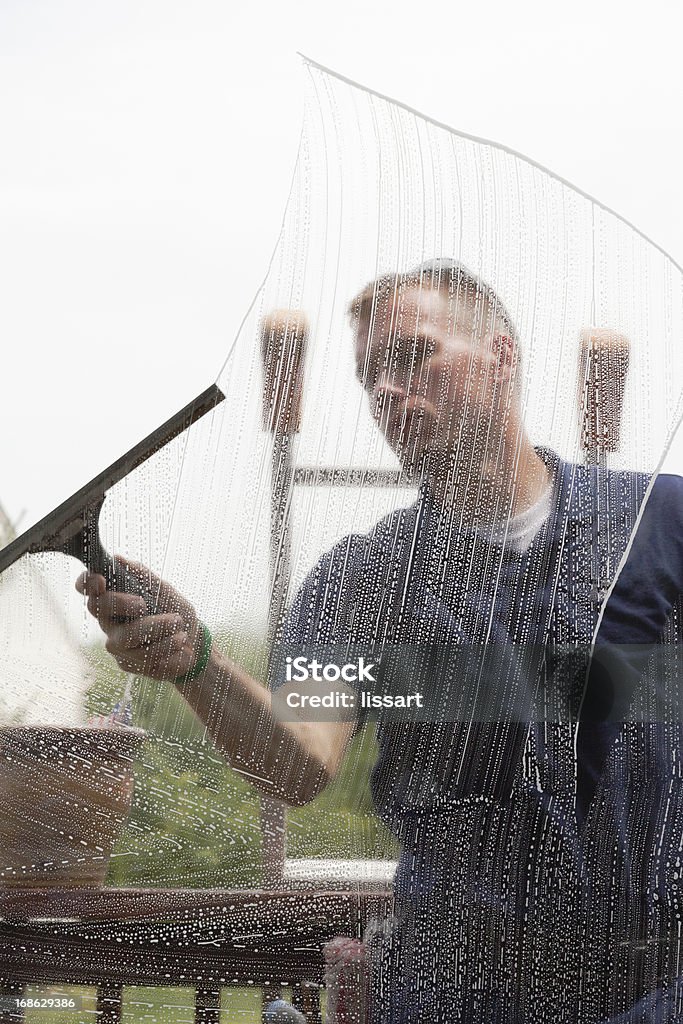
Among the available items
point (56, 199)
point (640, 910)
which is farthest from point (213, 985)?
point (56, 199)

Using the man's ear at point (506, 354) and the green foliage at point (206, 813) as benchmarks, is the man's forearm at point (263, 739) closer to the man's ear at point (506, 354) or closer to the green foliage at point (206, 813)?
the green foliage at point (206, 813)

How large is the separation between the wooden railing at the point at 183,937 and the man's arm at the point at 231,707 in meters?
0.14

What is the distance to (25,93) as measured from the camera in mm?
1330

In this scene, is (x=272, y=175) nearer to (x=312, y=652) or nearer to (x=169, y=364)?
(x=169, y=364)

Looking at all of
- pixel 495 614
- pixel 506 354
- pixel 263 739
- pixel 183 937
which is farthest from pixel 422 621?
pixel 183 937

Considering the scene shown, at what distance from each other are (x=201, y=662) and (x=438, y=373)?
0.47 metres

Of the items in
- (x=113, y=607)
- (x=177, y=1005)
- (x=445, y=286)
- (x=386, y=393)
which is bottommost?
(x=177, y=1005)

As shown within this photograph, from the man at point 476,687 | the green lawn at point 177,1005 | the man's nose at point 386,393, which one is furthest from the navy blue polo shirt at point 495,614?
the green lawn at point 177,1005

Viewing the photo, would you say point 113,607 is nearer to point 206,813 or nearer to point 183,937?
point 206,813

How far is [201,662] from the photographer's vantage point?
126 centimetres

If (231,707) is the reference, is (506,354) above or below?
above

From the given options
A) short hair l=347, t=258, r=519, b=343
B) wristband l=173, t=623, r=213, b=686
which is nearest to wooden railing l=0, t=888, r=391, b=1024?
wristband l=173, t=623, r=213, b=686

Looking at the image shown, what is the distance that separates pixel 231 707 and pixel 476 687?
304 mm

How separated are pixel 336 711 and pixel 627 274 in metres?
0.66
